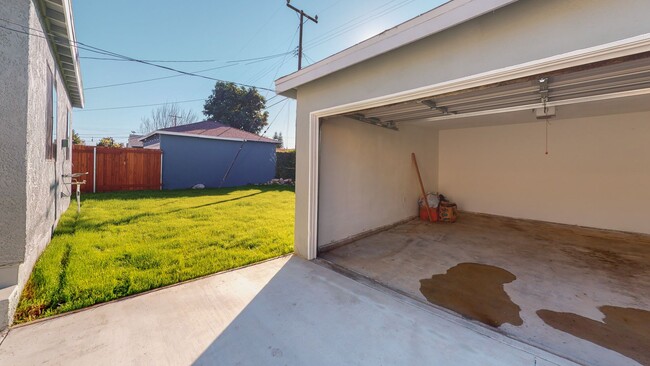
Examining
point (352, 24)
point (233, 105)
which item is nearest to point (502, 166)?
point (352, 24)

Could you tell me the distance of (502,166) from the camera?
287 inches

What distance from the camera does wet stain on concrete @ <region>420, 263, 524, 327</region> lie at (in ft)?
8.56

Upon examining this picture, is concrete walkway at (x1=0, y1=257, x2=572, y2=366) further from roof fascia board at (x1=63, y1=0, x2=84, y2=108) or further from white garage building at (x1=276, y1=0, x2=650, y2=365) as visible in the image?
roof fascia board at (x1=63, y1=0, x2=84, y2=108)

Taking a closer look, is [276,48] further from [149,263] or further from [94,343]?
[94,343]

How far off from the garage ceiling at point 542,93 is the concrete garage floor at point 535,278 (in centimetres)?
226

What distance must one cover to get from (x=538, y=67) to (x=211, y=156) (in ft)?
43.0

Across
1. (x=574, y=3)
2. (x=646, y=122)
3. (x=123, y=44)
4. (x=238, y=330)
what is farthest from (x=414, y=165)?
(x=123, y=44)

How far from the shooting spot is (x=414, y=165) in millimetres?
6949

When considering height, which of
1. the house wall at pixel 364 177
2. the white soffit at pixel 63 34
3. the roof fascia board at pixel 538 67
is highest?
the white soffit at pixel 63 34

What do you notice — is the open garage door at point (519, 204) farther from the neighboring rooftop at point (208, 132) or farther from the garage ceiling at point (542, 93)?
the neighboring rooftop at point (208, 132)

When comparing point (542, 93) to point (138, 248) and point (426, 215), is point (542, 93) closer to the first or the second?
point (426, 215)

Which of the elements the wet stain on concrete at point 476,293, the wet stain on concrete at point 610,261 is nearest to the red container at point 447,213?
the wet stain on concrete at point 610,261

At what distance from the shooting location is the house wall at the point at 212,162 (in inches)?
463

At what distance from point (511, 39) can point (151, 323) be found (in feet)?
12.6
